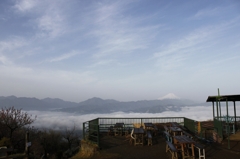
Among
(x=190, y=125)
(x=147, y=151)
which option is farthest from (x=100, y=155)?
(x=190, y=125)

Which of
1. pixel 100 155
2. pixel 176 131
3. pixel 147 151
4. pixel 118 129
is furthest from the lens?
pixel 118 129

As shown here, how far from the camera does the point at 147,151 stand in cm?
1188

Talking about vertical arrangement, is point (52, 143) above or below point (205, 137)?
below

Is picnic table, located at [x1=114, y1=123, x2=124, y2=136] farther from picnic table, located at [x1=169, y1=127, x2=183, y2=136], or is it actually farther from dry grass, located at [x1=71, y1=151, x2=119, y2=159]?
dry grass, located at [x1=71, y1=151, x2=119, y2=159]

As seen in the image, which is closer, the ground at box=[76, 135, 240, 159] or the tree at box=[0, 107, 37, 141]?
the ground at box=[76, 135, 240, 159]

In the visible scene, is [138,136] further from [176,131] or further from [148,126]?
[176,131]

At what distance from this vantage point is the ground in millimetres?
10845

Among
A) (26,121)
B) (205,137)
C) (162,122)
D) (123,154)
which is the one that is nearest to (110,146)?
(123,154)

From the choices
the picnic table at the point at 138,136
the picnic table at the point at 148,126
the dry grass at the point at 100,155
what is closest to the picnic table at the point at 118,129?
the picnic table at the point at 148,126

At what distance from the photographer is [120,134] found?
54.1 feet

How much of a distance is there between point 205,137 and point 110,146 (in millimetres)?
7039

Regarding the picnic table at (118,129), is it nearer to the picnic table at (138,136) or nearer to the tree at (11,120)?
the picnic table at (138,136)

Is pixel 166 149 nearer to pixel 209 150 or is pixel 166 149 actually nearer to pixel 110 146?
pixel 209 150

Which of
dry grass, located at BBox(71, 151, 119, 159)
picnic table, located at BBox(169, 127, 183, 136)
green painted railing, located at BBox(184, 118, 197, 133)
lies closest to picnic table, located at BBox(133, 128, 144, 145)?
picnic table, located at BBox(169, 127, 183, 136)
